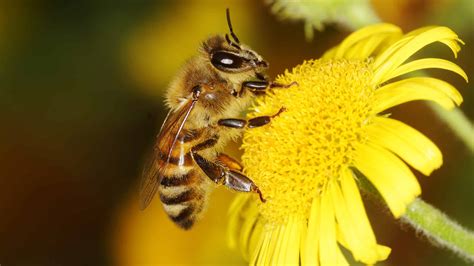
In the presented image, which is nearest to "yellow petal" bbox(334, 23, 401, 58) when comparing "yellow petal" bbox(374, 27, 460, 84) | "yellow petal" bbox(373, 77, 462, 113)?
"yellow petal" bbox(374, 27, 460, 84)

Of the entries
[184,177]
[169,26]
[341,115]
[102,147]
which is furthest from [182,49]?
[341,115]

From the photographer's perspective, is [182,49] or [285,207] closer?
[285,207]

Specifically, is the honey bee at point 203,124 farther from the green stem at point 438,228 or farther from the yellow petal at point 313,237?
the green stem at point 438,228

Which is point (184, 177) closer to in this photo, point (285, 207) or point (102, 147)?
point (285, 207)

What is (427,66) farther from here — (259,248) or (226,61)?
(259,248)

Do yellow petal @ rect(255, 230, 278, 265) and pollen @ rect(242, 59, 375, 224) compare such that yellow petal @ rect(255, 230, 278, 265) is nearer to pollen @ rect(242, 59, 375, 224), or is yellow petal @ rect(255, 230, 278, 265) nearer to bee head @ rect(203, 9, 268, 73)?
pollen @ rect(242, 59, 375, 224)

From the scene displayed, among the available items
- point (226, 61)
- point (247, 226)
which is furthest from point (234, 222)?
point (226, 61)
